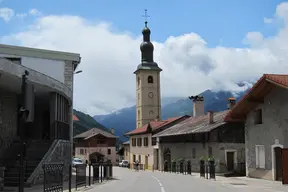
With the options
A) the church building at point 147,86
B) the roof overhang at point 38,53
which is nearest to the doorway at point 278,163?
the roof overhang at point 38,53

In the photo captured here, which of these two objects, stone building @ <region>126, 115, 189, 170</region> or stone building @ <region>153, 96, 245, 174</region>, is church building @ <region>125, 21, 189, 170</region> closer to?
stone building @ <region>126, 115, 189, 170</region>

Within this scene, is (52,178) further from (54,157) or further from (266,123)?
(266,123)

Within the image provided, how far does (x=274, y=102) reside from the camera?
87.1 ft

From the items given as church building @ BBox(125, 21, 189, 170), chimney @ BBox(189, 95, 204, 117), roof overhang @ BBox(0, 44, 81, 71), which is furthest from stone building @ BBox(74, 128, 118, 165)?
roof overhang @ BBox(0, 44, 81, 71)

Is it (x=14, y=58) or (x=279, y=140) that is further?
(x=14, y=58)

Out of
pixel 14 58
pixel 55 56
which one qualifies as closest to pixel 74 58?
pixel 55 56

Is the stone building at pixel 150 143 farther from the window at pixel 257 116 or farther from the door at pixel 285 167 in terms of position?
the door at pixel 285 167

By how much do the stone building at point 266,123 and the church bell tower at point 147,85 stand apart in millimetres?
61328

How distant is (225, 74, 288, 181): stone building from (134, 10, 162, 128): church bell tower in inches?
2414

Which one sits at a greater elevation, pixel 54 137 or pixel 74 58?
pixel 74 58

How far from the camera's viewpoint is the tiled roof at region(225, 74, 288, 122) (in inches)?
959

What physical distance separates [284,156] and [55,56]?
1875 cm

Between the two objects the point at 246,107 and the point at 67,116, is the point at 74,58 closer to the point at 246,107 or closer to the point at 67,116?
the point at 67,116

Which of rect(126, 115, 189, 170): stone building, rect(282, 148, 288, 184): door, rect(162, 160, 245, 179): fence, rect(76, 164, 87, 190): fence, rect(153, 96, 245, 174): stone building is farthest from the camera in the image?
rect(126, 115, 189, 170): stone building
